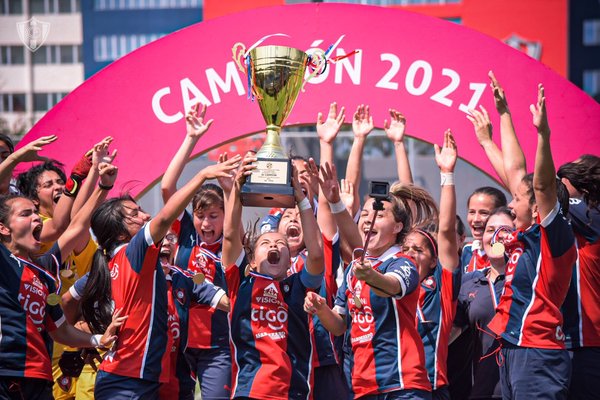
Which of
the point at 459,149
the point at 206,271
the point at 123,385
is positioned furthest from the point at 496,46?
the point at 123,385

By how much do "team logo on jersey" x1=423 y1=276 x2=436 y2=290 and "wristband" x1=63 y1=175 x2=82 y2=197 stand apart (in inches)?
89.9

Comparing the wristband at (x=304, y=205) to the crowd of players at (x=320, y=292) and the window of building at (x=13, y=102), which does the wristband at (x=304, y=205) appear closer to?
the crowd of players at (x=320, y=292)

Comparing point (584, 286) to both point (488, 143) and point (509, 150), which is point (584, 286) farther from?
point (488, 143)

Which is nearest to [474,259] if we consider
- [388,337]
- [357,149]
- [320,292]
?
[357,149]

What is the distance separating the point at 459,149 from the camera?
7395mm

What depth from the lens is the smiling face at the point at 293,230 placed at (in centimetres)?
671

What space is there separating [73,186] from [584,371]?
131 inches

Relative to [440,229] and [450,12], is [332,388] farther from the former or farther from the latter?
[450,12]

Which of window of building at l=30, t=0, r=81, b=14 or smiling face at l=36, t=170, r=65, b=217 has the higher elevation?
window of building at l=30, t=0, r=81, b=14

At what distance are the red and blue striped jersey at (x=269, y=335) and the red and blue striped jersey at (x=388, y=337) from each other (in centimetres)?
33

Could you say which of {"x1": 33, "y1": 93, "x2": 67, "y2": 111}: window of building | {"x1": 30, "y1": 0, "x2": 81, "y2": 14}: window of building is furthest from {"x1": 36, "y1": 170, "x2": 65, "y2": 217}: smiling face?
{"x1": 33, "y1": 93, "x2": 67, "y2": 111}: window of building

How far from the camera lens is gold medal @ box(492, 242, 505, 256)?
6086mm

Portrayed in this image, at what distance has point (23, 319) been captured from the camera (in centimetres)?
521

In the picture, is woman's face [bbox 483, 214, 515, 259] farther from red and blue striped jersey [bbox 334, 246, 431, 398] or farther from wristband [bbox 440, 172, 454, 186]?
red and blue striped jersey [bbox 334, 246, 431, 398]
